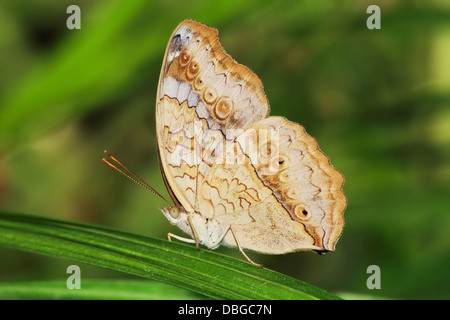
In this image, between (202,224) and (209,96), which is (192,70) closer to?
(209,96)

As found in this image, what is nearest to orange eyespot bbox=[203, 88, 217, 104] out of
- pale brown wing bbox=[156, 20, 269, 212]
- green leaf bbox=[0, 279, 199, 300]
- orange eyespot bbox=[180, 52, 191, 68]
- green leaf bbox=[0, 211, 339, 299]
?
pale brown wing bbox=[156, 20, 269, 212]

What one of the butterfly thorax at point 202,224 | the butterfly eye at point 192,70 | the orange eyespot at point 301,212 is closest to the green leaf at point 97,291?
the butterfly thorax at point 202,224

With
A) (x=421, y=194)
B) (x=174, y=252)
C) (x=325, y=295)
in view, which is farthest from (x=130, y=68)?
(x=421, y=194)

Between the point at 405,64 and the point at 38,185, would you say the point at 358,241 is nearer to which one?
the point at 405,64

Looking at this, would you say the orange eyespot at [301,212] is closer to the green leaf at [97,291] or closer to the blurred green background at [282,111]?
the green leaf at [97,291]

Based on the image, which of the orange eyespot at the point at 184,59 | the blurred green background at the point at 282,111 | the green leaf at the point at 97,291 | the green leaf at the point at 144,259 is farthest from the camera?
the blurred green background at the point at 282,111

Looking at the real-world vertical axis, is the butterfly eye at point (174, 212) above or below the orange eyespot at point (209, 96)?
below
